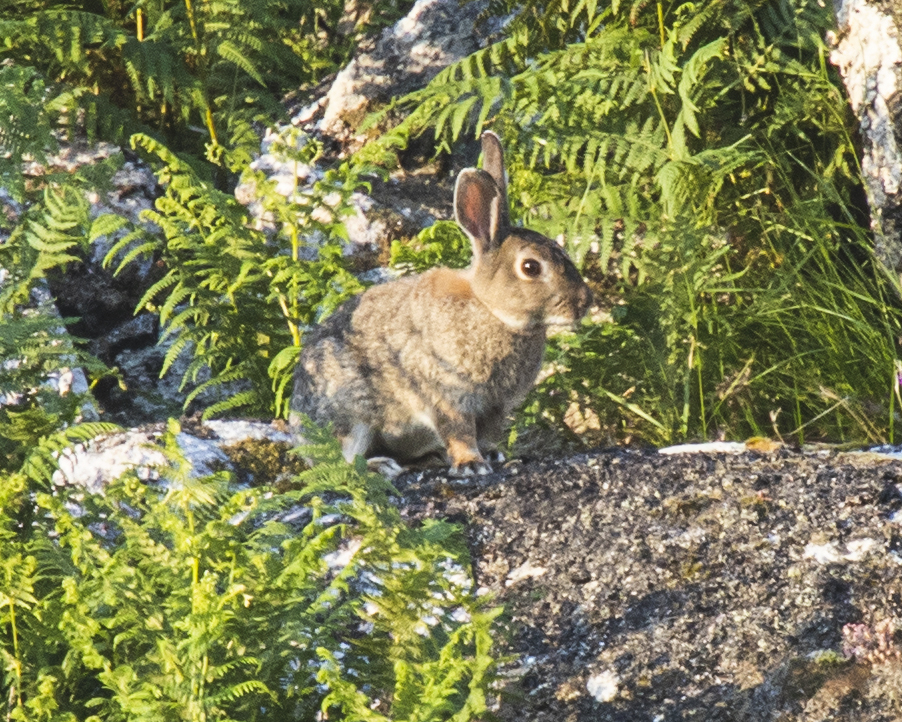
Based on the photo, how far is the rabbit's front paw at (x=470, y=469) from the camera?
5.35 m

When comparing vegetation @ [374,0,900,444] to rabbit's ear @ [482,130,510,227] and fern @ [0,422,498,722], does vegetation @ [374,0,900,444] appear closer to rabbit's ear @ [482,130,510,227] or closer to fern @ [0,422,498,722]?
rabbit's ear @ [482,130,510,227]

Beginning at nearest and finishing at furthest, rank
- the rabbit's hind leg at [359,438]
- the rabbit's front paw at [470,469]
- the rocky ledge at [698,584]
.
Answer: the rocky ledge at [698,584] → the rabbit's front paw at [470,469] → the rabbit's hind leg at [359,438]

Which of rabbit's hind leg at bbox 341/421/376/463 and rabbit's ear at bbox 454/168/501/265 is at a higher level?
rabbit's ear at bbox 454/168/501/265

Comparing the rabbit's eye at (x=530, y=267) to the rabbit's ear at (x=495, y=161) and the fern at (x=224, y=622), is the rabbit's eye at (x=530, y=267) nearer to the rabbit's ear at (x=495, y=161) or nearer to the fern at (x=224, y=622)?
the rabbit's ear at (x=495, y=161)

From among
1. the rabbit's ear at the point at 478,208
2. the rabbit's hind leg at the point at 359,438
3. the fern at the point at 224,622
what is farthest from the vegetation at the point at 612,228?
the fern at the point at 224,622

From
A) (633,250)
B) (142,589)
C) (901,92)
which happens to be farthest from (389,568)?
(901,92)

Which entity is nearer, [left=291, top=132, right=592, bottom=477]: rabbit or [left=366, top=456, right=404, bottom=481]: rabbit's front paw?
[left=366, top=456, right=404, bottom=481]: rabbit's front paw

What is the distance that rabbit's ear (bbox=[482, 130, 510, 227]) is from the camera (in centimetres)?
604

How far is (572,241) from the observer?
20.5 ft

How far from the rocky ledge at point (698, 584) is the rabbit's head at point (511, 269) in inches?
45.8

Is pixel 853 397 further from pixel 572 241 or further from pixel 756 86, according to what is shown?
pixel 756 86

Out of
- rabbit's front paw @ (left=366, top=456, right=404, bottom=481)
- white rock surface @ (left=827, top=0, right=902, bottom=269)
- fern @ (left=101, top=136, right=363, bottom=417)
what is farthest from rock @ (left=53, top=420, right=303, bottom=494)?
white rock surface @ (left=827, top=0, right=902, bottom=269)

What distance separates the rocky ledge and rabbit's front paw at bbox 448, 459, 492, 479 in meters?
0.42

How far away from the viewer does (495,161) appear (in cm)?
609
